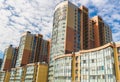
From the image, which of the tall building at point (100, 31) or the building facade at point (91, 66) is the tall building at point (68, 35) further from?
the building facade at point (91, 66)

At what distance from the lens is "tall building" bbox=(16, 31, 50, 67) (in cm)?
11825

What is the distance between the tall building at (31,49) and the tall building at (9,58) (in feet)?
98.3

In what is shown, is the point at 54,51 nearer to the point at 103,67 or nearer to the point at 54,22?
the point at 54,22

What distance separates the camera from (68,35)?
8400 centimetres

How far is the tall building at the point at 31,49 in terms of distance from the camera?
118 metres

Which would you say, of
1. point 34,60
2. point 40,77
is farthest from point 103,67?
point 34,60

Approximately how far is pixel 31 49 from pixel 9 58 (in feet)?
127

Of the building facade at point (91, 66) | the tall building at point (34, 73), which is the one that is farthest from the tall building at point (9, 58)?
the building facade at point (91, 66)

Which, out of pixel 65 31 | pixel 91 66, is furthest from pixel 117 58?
pixel 65 31

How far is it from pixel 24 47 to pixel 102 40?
61582mm

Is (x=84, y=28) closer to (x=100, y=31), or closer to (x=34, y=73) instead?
(x=100, y=31)

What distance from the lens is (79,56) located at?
62781mm

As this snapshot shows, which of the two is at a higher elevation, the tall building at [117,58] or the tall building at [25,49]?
the tall building at [25,49]

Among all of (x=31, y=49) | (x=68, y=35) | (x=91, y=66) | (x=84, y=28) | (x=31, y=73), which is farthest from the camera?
(x=31, y=49)
